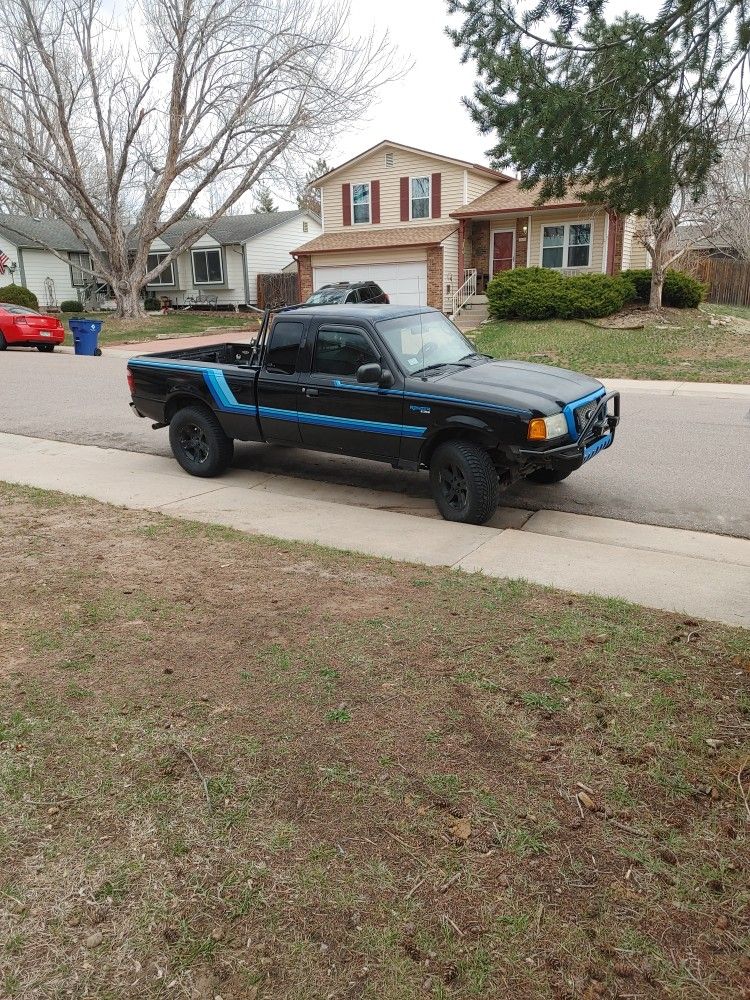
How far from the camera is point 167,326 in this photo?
30969 mm

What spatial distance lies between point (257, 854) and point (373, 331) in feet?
17.8

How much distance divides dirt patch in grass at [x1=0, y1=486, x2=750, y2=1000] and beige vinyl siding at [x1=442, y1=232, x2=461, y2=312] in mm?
25329

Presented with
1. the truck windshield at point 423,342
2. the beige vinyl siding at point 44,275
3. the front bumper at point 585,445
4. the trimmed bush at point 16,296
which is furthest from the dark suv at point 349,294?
the beige vinyl siding at point 44,275

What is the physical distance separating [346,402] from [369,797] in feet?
16.0

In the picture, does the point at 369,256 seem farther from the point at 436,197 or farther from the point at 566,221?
the point at 566,221

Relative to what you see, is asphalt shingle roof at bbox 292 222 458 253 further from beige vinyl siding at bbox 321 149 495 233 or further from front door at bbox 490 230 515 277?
front door at bbox 490 230 515 277

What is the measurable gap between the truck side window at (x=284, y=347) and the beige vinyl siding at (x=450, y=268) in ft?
70.5

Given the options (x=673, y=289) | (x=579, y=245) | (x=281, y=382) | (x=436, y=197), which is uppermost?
(x=436, y=197)

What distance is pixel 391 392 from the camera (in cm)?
722

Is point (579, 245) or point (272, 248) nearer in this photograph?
point (579, 245)

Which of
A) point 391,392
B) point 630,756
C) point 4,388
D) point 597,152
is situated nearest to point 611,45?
point 597,152

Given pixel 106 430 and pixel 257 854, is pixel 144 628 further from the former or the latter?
pixel 106 430

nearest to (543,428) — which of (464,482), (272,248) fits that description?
(464,482)

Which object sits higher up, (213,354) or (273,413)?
(213,354)
